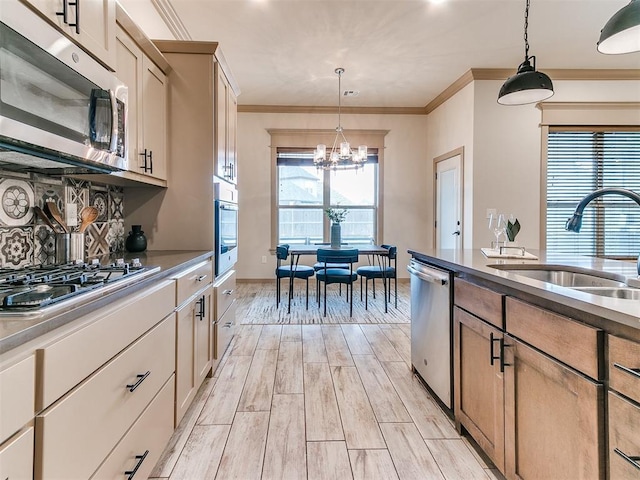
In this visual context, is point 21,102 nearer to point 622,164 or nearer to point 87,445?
point 87,445

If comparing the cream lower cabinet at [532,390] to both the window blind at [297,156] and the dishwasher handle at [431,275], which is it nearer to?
the dishwasher handle at [431,275]

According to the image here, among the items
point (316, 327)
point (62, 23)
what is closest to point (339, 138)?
point (316, 327)

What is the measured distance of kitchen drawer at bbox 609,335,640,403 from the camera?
81 cm

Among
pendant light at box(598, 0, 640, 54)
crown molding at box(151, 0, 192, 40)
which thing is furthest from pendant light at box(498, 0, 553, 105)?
crown molding at box(151, 0, 192, 40)

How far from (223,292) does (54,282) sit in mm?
1515

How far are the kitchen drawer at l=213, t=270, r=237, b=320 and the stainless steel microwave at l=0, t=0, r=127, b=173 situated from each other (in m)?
1.20

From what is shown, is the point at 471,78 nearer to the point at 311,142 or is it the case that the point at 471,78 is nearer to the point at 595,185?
the point at 595,185

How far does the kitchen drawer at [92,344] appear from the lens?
2.53 feet

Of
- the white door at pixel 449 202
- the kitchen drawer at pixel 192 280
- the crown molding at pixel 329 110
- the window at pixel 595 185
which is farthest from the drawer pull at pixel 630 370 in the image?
the crown molding at pixel 329 110

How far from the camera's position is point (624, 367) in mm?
839

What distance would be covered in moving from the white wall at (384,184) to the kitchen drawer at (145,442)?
13.9 feet

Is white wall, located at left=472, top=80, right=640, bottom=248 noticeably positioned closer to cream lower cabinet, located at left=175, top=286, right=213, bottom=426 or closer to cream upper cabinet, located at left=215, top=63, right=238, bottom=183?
cream upper cabinet, located at left=215, top=63, right=238, bottom=183

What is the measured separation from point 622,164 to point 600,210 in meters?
0.69

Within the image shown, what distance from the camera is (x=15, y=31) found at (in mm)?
968
